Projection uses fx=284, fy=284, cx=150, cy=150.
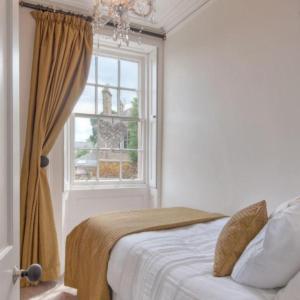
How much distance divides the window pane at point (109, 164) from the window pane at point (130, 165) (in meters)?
0.08

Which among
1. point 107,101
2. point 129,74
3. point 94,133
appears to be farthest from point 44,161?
point 129,74

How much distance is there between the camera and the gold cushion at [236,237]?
51.4 inches

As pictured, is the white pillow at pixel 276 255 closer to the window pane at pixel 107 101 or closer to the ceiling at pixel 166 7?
the ceiling at pixel 166 7

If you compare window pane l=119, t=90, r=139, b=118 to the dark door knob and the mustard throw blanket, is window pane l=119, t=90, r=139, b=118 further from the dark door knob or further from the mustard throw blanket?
→ the dark door knob

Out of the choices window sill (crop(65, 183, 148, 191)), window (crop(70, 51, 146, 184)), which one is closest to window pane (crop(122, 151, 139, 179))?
window (crop(70, 51, 146, 184))

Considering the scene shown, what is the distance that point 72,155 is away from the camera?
3383mm

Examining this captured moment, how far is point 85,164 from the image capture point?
3.50 metres

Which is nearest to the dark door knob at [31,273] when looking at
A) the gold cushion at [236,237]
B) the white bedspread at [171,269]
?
the white bedspread at [171,269]

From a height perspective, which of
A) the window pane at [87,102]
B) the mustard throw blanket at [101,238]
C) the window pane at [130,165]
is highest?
the window pane at [87,102]

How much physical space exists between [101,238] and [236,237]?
40.5 inches

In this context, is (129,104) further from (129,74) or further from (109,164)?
(109,164)

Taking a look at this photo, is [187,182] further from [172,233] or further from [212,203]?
[172,233]

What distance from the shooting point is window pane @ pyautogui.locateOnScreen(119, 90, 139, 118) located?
12.3 ft

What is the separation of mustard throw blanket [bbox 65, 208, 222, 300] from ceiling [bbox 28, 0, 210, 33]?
7.05 ft
